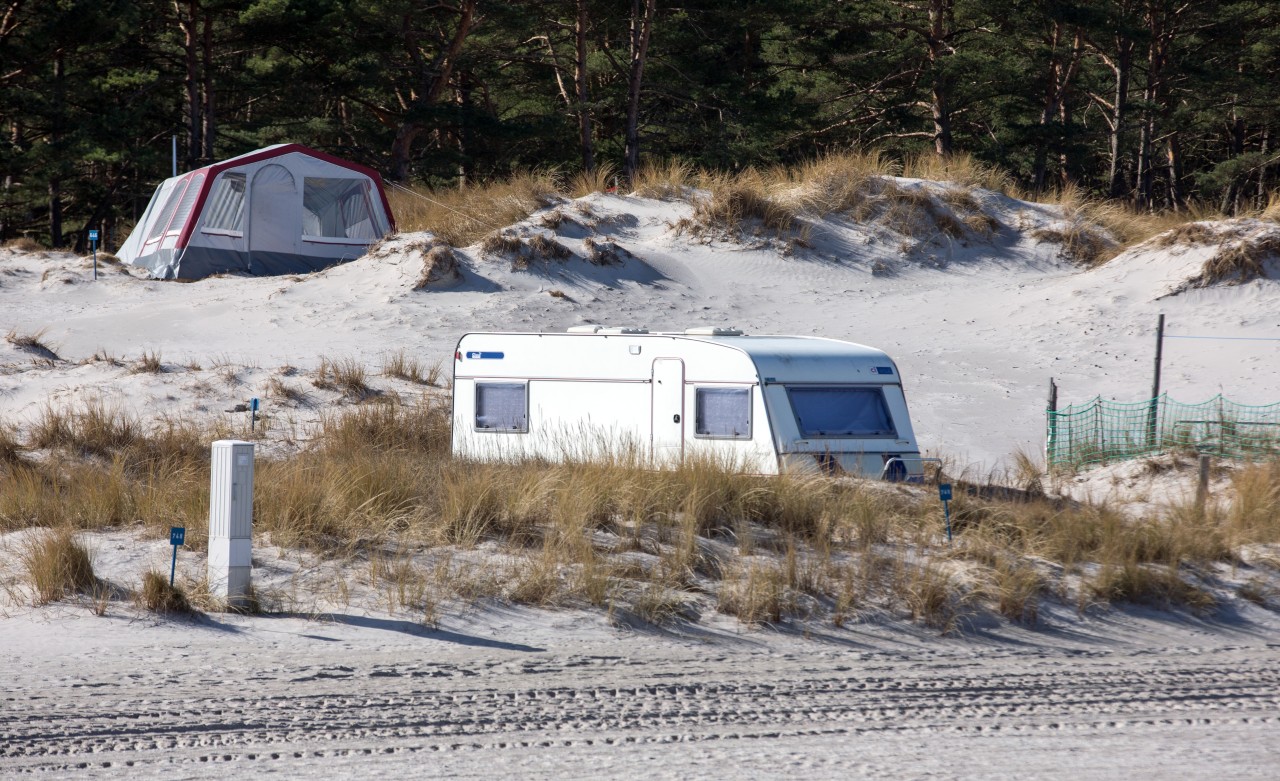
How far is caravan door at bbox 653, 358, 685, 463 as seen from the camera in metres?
11.6

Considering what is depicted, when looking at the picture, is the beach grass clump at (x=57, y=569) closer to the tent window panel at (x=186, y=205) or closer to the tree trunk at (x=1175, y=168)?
the tent window panel at (x=186, y=205)

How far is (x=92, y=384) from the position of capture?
15.6 m

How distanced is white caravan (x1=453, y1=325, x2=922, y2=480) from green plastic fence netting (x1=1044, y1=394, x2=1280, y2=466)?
2.82m

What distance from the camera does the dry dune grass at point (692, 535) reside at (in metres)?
7.12

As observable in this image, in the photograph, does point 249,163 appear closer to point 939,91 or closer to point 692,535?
point 939,91

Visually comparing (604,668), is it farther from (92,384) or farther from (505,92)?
(505,92)

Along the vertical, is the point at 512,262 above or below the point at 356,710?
above

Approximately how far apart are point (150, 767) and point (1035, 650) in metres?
4.35

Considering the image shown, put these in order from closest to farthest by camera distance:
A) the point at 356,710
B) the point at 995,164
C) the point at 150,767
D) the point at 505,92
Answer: the point at 150,767 → the point at 356,710 → the point at 995,164 → the point at 505,92

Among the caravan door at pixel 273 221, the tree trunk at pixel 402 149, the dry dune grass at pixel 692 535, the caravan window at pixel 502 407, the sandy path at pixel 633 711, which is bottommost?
the sandy path at pixel 633 711

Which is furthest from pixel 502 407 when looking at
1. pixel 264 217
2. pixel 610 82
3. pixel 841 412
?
pixel 610 82

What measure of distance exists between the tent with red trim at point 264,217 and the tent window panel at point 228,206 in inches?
0.8

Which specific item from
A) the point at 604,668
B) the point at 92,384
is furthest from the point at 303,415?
the point at 604,668

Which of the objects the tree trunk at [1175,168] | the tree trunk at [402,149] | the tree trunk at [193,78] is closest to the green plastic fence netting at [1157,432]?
the tree trunk at [402,149]
